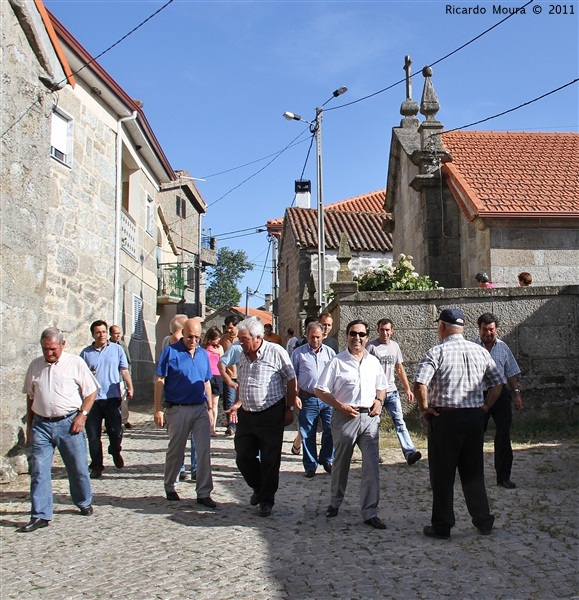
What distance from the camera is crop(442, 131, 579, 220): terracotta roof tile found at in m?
14.5

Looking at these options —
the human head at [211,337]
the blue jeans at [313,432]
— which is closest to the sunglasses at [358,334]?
the blue jeans at [313,432]

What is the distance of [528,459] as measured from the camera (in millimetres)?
8922

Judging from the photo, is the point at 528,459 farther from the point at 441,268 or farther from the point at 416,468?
the point at 441,268

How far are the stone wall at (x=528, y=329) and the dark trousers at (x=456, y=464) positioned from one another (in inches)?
220

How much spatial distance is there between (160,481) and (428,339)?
4795 mm

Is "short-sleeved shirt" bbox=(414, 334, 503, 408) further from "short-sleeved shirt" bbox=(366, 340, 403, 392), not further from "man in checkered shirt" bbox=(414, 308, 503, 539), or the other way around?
"short-sleeved shirt" bbox=(366, 340, 403, 392)

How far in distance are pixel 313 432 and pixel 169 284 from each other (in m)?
15.6

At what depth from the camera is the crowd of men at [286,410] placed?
565 cm

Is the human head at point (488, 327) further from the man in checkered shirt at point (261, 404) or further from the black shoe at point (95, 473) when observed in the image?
the black shoe at point (95, 473)

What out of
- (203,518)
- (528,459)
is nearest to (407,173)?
(528,459)

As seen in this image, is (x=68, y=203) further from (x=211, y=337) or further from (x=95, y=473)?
(x=95, y=473)

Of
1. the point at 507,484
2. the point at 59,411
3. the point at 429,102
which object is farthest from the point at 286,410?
the point at 429,102

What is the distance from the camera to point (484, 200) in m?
14.8

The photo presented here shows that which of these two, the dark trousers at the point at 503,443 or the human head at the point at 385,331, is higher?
the human head at the point at 385,331
